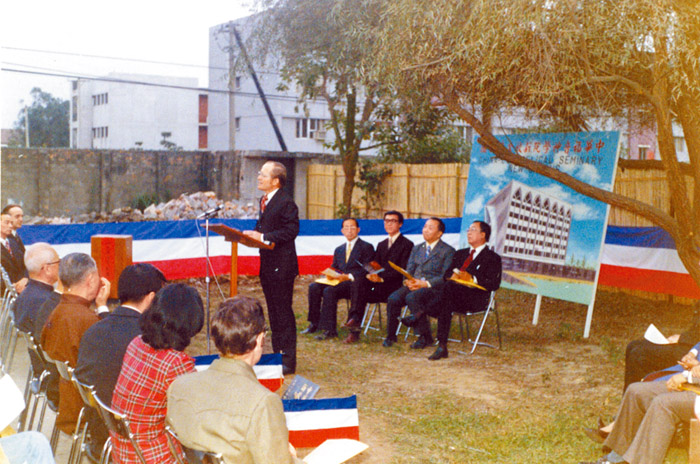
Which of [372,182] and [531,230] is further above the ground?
[372,182]

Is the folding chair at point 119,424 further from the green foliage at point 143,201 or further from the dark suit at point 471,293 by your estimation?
the green foliage at point 143,201

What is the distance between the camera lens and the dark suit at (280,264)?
19.1ft

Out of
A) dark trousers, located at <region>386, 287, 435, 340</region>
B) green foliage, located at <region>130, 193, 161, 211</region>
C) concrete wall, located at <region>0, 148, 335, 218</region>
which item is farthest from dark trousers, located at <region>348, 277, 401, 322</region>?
green foliage, located at <region>130, 193, 161, 211</region>

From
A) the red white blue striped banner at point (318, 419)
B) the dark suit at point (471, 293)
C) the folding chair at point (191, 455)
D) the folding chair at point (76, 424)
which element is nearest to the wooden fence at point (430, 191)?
the dark suit at point (471, 293)

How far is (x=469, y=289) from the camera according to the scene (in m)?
7.01

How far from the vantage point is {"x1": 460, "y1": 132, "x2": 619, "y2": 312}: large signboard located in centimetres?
742

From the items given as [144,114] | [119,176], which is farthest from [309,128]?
[119,176]

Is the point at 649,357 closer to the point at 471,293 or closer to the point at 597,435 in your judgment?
the point at 597,435

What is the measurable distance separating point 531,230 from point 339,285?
2294 mm

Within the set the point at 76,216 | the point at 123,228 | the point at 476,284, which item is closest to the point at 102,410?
the point at 476,284

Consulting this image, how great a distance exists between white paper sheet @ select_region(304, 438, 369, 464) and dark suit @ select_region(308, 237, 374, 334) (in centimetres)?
483

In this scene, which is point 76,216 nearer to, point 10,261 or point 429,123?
point 429,123

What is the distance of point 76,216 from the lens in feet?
72.0

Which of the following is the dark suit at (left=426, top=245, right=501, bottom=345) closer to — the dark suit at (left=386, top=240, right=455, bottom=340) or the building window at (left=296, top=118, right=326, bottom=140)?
the dark suit at (left=386, top=240, right=455, bottom=340)
